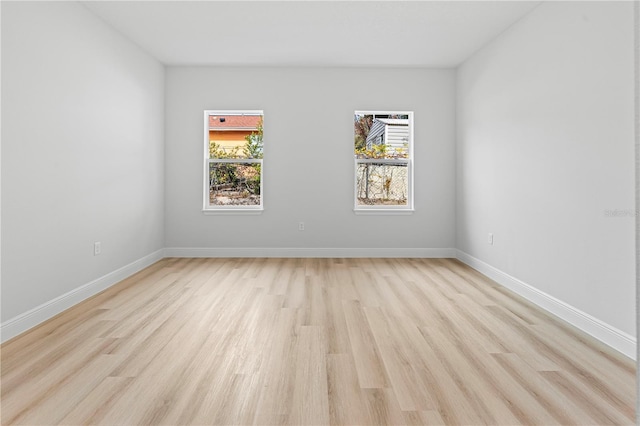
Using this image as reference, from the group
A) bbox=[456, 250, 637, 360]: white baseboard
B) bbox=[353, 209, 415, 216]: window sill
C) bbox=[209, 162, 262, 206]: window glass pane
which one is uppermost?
bbox=[209, 162, 262, 206]: window glass pane

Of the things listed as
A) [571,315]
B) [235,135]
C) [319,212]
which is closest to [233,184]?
[235,135]

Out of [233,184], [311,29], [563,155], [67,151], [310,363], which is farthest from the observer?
[233,184]

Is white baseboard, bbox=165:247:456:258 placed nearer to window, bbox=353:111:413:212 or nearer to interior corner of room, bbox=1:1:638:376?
interior corner of room, bbox=1:1:638:376

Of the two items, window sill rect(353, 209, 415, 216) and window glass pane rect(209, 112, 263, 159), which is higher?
window glass pane rect(209, 112, 263, 159)

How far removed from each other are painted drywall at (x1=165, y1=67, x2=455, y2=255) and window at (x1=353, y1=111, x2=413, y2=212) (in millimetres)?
125

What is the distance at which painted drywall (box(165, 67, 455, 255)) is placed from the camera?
17.3ft

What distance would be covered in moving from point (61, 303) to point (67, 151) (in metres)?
1.31

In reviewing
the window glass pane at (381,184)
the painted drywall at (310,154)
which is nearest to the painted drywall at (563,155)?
the painted drywall at (310,154)

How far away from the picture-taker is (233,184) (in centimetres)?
543

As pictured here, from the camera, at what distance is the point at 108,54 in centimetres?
380

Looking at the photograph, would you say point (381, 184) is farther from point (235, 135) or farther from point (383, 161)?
point (235, 135)

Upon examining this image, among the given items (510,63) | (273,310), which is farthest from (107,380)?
(510,63)

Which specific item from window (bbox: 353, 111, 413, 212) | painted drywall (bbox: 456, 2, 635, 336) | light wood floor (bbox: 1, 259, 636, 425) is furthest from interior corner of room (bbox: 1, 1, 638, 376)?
light wood floor (bbox: 1, 259, 636, 425)

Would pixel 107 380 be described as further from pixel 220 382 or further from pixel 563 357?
pixel 563 357
